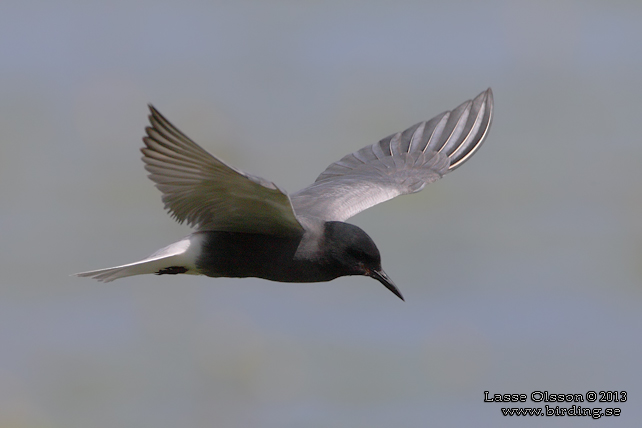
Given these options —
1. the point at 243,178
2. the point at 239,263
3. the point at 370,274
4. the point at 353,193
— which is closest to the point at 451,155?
the point at 353,193

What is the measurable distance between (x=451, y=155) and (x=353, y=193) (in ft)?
3.00

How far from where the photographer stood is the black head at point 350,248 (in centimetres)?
568

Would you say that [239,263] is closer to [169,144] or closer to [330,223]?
[330,223]

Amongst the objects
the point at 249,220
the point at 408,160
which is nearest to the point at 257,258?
the point at 249,220

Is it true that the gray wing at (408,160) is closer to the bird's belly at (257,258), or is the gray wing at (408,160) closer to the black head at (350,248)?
the black head at (350,248)

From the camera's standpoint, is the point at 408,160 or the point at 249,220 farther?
the point at 408,160

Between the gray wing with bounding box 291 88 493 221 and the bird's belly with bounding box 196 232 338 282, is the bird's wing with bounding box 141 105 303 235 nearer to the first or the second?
the bird's belly with bounding box 196 232 338 282

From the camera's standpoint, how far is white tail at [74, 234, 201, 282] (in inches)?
220

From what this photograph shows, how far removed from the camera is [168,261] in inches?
223

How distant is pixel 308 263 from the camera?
5.63 metres

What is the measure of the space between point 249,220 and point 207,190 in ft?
1.05

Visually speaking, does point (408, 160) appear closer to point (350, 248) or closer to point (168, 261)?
point (350, 248)

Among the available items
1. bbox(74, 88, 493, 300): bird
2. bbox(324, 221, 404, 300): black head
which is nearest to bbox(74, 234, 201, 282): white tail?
bbox(74, 88, 493, 300): bird

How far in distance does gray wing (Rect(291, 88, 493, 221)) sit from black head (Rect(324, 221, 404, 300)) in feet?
2.61
